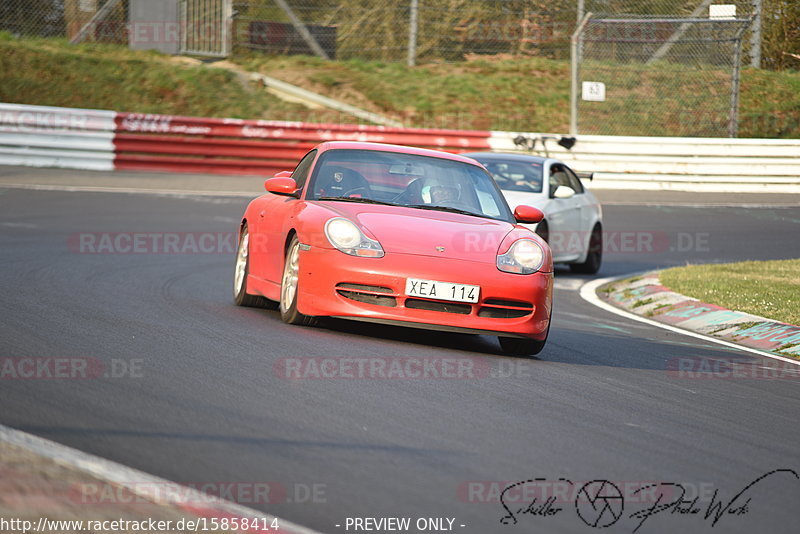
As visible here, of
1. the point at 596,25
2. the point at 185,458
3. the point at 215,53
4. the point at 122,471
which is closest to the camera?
the point at 122,471

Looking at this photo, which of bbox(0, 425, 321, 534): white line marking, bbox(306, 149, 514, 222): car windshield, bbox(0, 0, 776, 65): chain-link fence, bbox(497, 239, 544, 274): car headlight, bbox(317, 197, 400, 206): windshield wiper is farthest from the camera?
bbox(0, 0, 776, 65): chain-link fence

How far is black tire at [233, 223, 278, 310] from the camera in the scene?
9.36 metres

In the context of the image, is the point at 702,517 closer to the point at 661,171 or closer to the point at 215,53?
the point at 661,171

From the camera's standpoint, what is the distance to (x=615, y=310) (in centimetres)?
1188

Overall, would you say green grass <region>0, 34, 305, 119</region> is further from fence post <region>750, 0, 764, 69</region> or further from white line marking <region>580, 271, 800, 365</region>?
white line marking <region>580, 271, 800, 365</region>

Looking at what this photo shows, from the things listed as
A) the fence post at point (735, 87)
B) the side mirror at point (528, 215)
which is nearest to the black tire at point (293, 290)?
the side mirror at point (528, 215)

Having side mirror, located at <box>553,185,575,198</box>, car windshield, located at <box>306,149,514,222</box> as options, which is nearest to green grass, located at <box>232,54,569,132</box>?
side mirror, located at <box>553,185,575,198</box>

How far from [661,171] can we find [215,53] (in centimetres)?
1101

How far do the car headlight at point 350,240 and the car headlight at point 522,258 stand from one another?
0.80 metres

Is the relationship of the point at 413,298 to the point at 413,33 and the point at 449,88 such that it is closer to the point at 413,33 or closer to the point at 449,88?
the point at 413,33

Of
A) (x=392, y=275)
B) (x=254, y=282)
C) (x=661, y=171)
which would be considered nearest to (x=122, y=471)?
(x=392, y=275)
